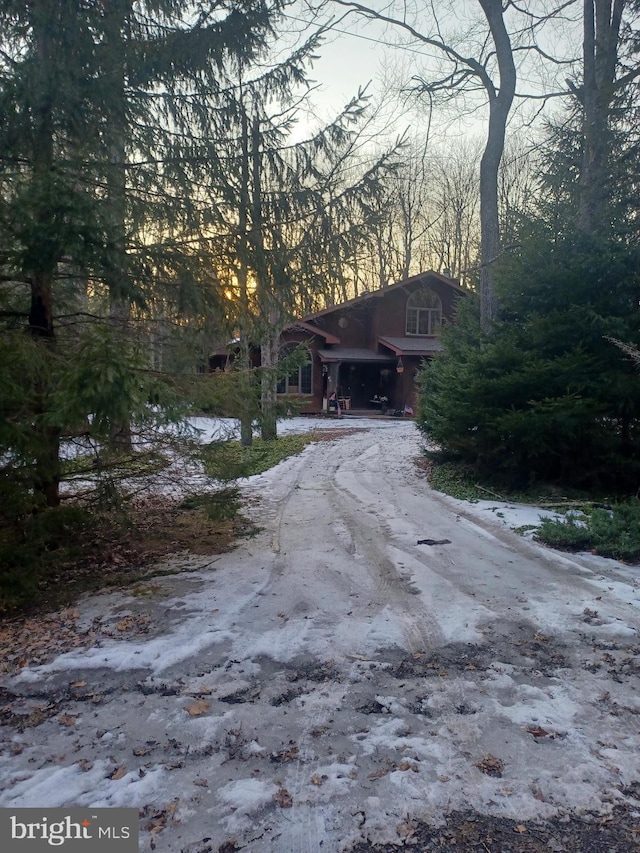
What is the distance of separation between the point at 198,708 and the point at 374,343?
2693 centimetres

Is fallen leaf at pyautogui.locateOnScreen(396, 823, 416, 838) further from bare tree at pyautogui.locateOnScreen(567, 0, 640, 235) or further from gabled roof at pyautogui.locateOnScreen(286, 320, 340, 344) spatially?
gabled roof at pyautogui.locateOnScreen(286, 320, 340, 344)

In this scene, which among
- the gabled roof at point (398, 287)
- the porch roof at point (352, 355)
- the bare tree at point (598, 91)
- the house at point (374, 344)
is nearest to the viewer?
the bare tree at point (598, 91)

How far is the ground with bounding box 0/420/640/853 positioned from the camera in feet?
8.35

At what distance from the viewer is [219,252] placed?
603 centimetres

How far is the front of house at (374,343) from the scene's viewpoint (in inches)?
1092

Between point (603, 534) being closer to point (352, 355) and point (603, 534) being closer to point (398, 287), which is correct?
point (352, 355)

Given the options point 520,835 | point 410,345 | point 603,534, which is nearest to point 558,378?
point 603,534

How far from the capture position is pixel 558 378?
345 inches

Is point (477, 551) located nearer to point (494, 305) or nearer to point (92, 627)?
point (92, 627)

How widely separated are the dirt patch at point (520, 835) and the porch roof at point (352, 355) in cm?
2523

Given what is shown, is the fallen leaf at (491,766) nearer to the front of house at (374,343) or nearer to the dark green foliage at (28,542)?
the dark green foliage at (28,542)

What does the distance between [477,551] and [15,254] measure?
5359 mm

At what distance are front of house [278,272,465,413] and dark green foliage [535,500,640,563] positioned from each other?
67.6 feet

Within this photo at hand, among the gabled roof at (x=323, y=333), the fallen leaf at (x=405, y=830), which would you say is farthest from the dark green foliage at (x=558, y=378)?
the gabled roof at (x=323, y=333)
